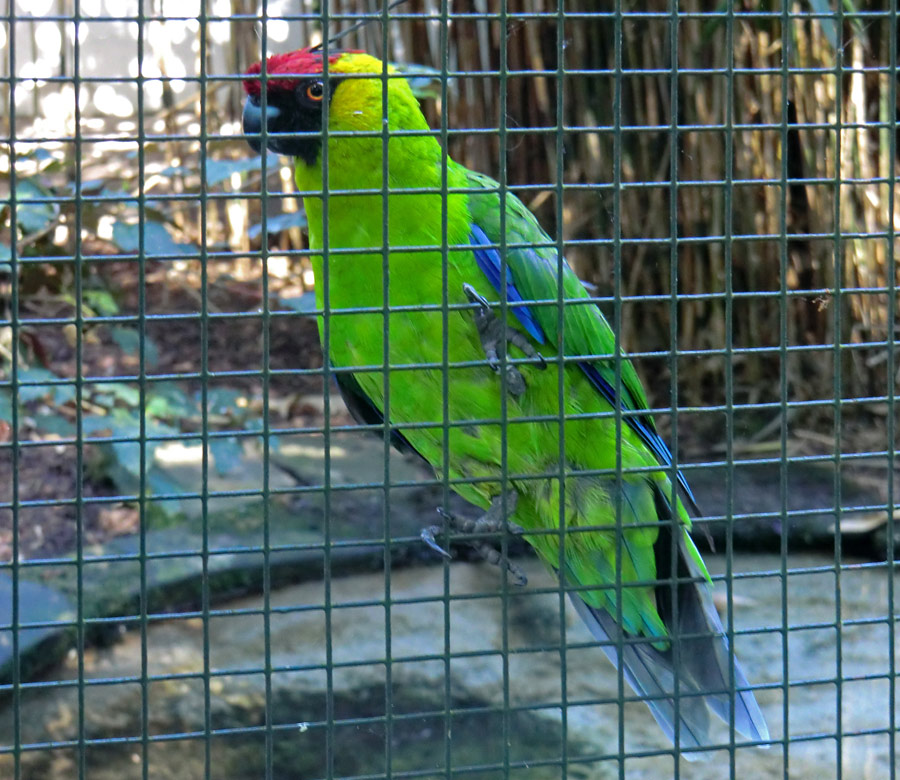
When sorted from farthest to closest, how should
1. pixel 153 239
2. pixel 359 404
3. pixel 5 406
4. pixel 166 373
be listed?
pixel 166 373, pixel 5 406, pixel 153 239, pixel 359 404

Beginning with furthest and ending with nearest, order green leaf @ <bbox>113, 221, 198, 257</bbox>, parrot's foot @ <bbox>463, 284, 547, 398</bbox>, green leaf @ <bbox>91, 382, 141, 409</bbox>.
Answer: green leaf @ <bbox>91, 382, 141, 409</bbox>
green leaf @ <bbox>113, 221, 198, 257</bbox>
parrot's foot @ <bbox>463, 284, 547, 398</bbox>

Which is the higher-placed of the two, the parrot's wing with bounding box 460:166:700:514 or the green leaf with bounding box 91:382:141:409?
the parrot's wing with bounding box 460:166:700:514

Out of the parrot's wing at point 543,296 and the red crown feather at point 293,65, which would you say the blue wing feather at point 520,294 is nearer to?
the parrot's wing at point 543,296

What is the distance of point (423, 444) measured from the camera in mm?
2115

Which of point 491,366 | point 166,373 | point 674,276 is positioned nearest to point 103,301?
point 166,373

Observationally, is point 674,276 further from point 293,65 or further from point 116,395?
point 116,395

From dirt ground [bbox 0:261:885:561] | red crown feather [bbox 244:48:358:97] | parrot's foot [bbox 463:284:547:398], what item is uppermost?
red crown feather [bbox 244:48:358:97]

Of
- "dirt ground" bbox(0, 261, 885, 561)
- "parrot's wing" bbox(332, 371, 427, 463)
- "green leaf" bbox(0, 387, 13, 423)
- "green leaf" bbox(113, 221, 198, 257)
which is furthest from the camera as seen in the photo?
"dirt ground" bbox(0, 261, 885, 561)

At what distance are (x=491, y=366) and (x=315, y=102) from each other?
1.86 ft

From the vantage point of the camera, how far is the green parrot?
1.87 m

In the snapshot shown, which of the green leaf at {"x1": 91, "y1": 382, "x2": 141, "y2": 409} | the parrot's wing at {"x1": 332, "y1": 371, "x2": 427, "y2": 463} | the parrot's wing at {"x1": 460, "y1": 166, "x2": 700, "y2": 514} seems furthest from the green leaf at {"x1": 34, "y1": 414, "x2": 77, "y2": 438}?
the parrot's wing at {"x1": 460, "y1": 166, "x2": 700, "y2": 514}

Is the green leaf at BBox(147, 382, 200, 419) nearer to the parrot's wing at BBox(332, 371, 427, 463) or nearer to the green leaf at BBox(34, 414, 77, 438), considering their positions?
the green leaf at BBox(34, 414, 77, 438)

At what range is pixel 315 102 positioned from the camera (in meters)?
1.96

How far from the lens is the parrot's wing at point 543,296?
1.92 m
